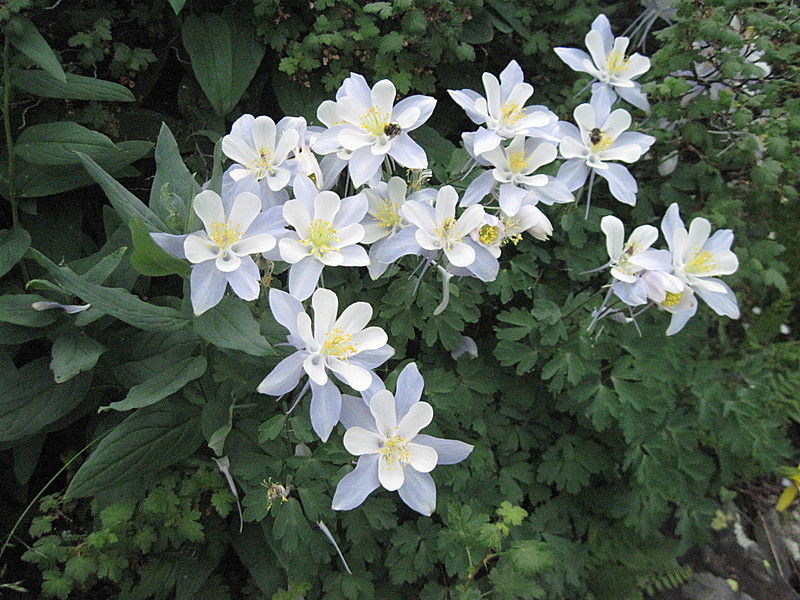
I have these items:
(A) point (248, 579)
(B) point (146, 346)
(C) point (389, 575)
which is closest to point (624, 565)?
(C) point (389, 575)

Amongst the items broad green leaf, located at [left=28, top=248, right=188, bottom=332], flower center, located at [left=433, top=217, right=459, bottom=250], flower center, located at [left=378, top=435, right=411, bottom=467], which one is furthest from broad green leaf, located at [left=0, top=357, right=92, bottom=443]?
flower center, located at [left=433, top=217, right=459, bottom=250]

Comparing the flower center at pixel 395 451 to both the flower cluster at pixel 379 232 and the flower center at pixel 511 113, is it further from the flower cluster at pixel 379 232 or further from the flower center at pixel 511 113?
the flower center at pixel 511 113

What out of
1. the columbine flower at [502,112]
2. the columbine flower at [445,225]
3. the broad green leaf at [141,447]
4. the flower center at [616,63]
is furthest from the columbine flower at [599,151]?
the broad green leaf at [141,447]

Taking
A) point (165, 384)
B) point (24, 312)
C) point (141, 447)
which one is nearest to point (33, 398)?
point (24, 312)

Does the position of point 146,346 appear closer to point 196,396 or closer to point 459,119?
point 196,396

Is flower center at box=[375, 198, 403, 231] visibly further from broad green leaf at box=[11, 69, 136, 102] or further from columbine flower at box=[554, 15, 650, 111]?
broad green leaf at box=[11, 69, 136, 102]

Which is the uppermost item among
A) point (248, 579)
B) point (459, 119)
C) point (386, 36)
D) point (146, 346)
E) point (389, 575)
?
point (386, 36)
